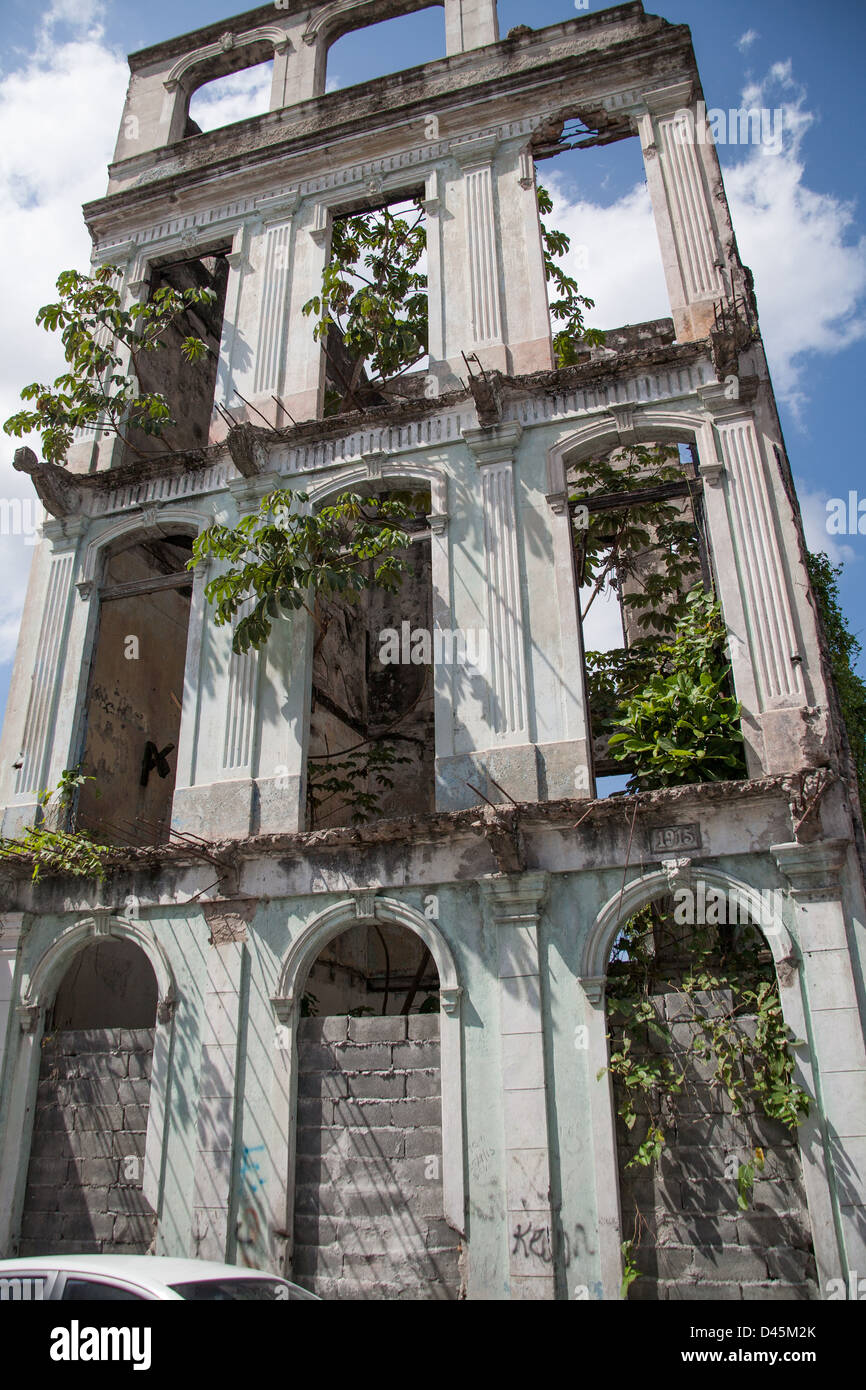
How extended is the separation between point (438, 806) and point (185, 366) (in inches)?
403

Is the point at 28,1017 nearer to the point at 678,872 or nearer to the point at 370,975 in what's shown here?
the point at 370,975

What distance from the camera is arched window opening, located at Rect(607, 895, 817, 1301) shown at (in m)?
8.05

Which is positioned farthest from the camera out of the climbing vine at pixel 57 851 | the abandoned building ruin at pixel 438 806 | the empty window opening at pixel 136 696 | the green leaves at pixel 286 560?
the empty window opening at pixel 136 696

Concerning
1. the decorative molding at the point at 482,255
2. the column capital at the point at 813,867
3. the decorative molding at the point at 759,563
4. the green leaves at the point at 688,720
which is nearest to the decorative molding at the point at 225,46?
the decorative molding at the point at 482,255

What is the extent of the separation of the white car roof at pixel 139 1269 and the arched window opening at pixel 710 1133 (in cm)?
389

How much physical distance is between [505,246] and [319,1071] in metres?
10.6

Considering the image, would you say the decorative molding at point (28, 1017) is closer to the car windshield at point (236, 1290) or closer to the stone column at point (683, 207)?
the car windshield at point (236, 1290)

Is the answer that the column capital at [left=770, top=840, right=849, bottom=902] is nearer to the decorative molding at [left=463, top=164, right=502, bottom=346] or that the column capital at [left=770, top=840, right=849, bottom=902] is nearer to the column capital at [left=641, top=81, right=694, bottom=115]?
the decorative molding at [left=463, top=164, right=502, bottom=346]

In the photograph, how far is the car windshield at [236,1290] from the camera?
17.3ft

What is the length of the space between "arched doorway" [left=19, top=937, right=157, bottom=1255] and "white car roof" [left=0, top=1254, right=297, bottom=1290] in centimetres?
430

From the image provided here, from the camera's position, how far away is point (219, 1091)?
9.84 m

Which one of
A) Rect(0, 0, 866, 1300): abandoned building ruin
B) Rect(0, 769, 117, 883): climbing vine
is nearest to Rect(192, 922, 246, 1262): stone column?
Rect(0, 0, 866, 1300): abandoned building ruin

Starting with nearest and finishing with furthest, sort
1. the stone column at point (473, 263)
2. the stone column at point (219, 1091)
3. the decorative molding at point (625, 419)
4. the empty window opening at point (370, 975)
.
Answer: the stone column at point (219, 1091) → the decorative molding at point (625, 419) → the stone column at point (473, 263) → the empty window opening at point (370, 975)
